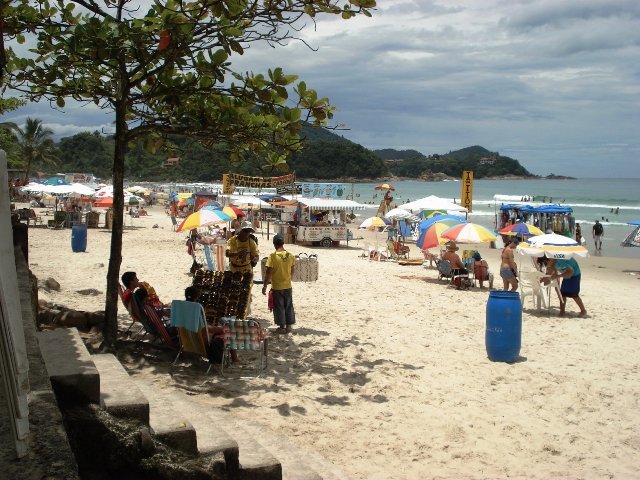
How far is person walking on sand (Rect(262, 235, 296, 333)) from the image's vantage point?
24.9ft

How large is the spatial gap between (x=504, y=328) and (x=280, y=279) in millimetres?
2565

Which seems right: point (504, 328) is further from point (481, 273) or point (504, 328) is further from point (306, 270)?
point (481, 273)

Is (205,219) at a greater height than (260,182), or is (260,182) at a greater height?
(260,182)

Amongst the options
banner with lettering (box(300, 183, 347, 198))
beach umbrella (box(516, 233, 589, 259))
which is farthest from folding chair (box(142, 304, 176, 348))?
banner with lettering (box(300, 183, 347, 198))

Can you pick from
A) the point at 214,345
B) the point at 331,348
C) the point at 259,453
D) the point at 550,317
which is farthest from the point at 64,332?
the point at 550,317

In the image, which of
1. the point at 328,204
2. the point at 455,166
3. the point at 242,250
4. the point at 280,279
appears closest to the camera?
the point at 280,279

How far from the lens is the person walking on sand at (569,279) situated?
9.73m

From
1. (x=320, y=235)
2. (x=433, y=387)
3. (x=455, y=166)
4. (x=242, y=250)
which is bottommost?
(x=433, y=387)

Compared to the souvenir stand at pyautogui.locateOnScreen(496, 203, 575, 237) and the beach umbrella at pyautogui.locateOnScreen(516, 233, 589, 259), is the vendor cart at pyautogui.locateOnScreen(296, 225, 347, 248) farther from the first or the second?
the beach umbrella at pyautogui.locateOnScreen(516, 233, 589, 259)

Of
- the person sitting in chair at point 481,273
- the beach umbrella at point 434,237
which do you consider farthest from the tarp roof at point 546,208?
the person sitting in chair at point 481,273

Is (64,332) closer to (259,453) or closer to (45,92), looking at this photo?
(259,453)

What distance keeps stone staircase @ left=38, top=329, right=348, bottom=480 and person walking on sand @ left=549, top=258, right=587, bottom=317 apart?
6.66 m

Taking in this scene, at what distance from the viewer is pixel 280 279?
7613 millimetres

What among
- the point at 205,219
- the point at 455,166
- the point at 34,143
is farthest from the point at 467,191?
the point at 455,166
